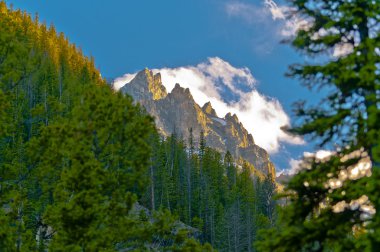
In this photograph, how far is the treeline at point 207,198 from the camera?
77625mm

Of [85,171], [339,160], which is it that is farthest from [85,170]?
[339,160]

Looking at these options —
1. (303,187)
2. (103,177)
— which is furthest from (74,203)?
(303,187)

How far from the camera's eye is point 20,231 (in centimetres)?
1284

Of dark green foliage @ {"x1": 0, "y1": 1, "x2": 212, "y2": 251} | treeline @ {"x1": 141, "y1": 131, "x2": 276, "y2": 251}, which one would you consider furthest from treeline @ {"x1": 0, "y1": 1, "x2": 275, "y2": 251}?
treeline @ {"x1": 141, "y1": 131, "x2": 276, "y2": 251}

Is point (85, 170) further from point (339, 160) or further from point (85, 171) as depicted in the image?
point (339, 160)

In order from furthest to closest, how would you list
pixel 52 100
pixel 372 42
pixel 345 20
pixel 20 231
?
pixel 52 100, pixel 20 231, pixel 345 20, pixel 372 42

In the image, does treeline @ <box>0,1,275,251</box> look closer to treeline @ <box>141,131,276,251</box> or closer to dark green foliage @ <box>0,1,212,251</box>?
dark green foliage @ <box>0,1,212,251</box>

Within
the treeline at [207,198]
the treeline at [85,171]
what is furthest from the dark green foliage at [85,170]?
the treeline at [207,198]

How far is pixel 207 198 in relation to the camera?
87.2 metres

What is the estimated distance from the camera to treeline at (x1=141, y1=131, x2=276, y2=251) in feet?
255

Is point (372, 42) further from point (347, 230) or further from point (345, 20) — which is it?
point (347, 230)

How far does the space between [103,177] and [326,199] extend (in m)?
5.86

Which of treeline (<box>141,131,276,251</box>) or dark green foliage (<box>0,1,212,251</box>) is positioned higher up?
treeline (<box>141,131,276,251</box>)

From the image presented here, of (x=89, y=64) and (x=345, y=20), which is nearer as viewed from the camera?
(x=345, y=20)
